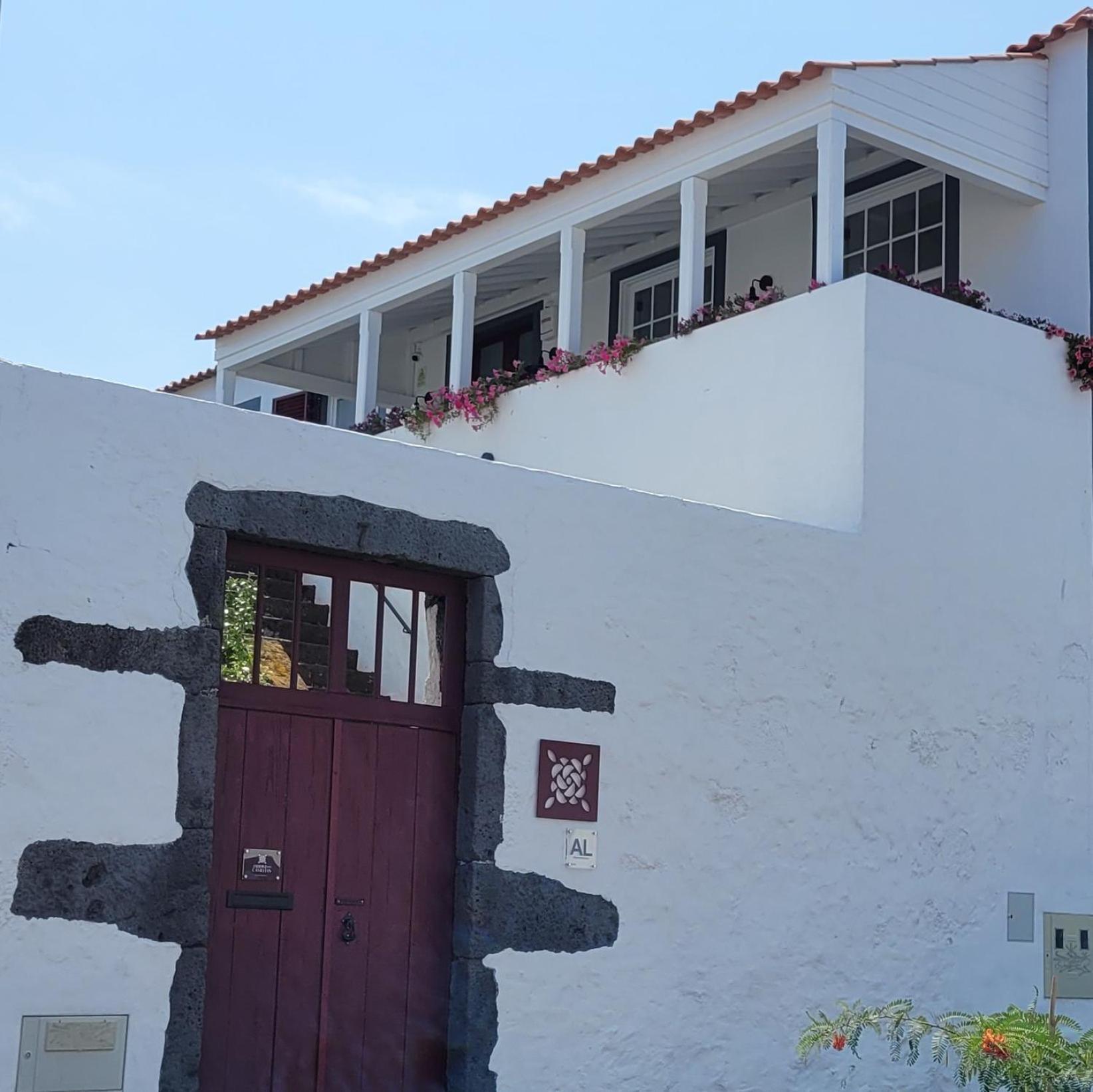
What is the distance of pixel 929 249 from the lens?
11.3 meters

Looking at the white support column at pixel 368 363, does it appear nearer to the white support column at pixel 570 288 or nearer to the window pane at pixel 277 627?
the white support column at pixel 570 288

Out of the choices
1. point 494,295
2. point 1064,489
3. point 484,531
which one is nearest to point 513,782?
point 484,531

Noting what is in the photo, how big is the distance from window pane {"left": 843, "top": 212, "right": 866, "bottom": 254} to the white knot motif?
17.6ft

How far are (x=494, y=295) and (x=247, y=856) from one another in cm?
780

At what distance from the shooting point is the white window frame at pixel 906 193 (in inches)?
441

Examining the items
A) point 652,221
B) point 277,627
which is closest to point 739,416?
point 652,221

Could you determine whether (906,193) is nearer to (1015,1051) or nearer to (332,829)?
(332,829)

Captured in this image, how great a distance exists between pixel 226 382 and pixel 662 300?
13.7 feet

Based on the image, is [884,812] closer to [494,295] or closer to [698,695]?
[698,695]

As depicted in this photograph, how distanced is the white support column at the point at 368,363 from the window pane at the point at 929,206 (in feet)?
13.5

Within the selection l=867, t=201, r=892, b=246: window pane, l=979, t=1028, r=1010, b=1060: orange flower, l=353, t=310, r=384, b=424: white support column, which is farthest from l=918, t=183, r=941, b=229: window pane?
l=979, t=1028, r=1010, b=1060: orange flower

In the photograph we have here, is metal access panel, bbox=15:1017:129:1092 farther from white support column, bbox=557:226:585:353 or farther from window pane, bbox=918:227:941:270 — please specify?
window pane, bbox=918:227:941:270

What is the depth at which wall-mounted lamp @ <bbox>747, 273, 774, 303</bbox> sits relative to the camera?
10320 millimetres

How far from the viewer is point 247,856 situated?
6.88 m
